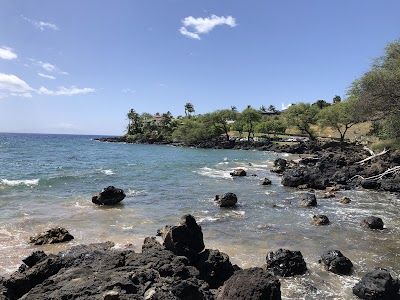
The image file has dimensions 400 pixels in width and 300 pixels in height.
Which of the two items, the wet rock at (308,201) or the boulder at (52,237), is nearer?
the boulder at (52,237)

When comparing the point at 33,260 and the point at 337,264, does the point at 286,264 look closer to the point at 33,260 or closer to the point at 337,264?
the point at 337,264

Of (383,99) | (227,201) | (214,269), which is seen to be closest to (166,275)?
(214,269)

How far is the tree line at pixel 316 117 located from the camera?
29.1m

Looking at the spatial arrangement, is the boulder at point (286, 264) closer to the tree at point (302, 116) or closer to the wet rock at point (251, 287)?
the wet rock at point (251, 287)

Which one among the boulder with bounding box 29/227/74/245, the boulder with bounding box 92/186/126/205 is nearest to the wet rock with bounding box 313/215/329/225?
the boulder with bounding box 29/227/74/245

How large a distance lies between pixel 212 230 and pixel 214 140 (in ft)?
316

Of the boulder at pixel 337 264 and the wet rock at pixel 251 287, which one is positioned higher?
the wet rock at pixel 251 287

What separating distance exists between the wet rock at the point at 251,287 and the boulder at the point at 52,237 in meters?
10.4

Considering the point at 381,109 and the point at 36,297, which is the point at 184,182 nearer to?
the point at 381,109

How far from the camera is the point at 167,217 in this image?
20.7 meters

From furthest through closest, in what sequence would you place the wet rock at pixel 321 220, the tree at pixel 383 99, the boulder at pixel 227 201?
the tree at pixel 383 99 → the boulder at pixel 227 201 → the wet rock at pixel 321 220

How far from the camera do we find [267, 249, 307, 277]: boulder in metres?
11.9

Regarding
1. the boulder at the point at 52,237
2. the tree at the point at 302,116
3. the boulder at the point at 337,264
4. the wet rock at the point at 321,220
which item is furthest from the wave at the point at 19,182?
the tree at the point at 302,116

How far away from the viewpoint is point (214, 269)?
10.4m
